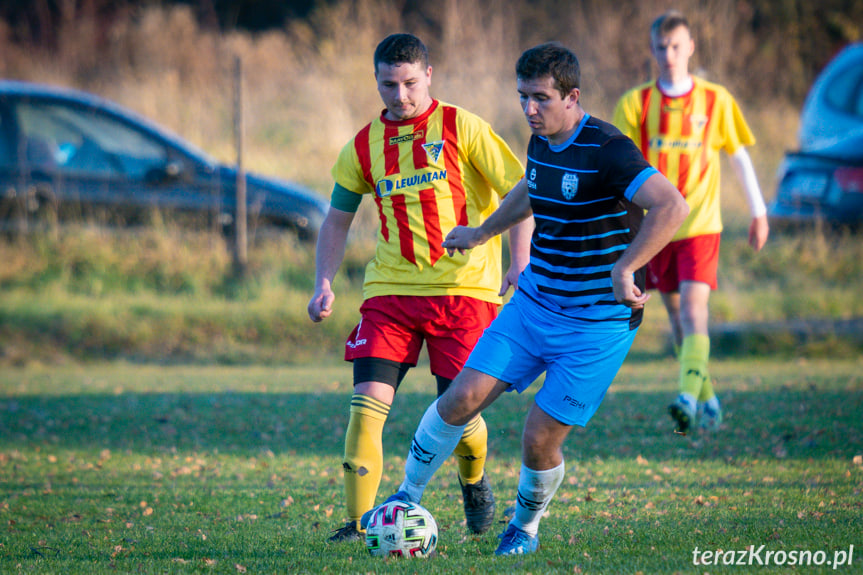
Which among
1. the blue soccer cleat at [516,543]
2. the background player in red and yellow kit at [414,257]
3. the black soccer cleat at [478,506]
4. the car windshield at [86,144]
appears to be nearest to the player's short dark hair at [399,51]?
the background player in red and yellow kit at [414,257]

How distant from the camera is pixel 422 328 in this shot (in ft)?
14.5

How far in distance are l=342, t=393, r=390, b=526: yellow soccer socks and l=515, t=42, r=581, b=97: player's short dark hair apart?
1.56 m

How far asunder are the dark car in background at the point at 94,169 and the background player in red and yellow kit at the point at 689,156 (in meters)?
7.10

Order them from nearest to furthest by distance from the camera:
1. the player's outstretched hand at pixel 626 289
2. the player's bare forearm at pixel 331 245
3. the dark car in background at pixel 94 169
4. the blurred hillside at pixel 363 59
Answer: the player's outstretched hand at pixel 626 289
the player's bare forearm at pixel 331 245
the dark car in background at pixel 94 169
the blurred hillside at pixel 363 59

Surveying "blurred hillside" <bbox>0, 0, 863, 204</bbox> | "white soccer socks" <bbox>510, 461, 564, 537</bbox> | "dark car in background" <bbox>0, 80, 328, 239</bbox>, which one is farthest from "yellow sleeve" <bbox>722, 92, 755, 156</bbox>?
"blurred hillside" <bbox>0, 0, 863, 204</bbox>

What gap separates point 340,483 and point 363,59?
12989 mm

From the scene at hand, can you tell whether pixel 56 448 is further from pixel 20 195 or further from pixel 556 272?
pixel 20 195

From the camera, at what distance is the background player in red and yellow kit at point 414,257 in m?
4.30

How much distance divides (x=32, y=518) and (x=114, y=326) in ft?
24.3

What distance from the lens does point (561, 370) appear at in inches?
151

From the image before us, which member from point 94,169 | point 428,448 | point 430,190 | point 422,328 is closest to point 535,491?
point 428,448

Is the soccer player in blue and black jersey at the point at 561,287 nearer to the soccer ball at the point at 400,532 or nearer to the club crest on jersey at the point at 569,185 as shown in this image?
the club crest on jersey at the point at 569,185

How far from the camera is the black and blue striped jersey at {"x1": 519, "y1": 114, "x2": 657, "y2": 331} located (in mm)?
3705

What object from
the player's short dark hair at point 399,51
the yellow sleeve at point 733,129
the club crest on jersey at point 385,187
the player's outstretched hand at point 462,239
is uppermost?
the player's short dark hair at point 399,51
